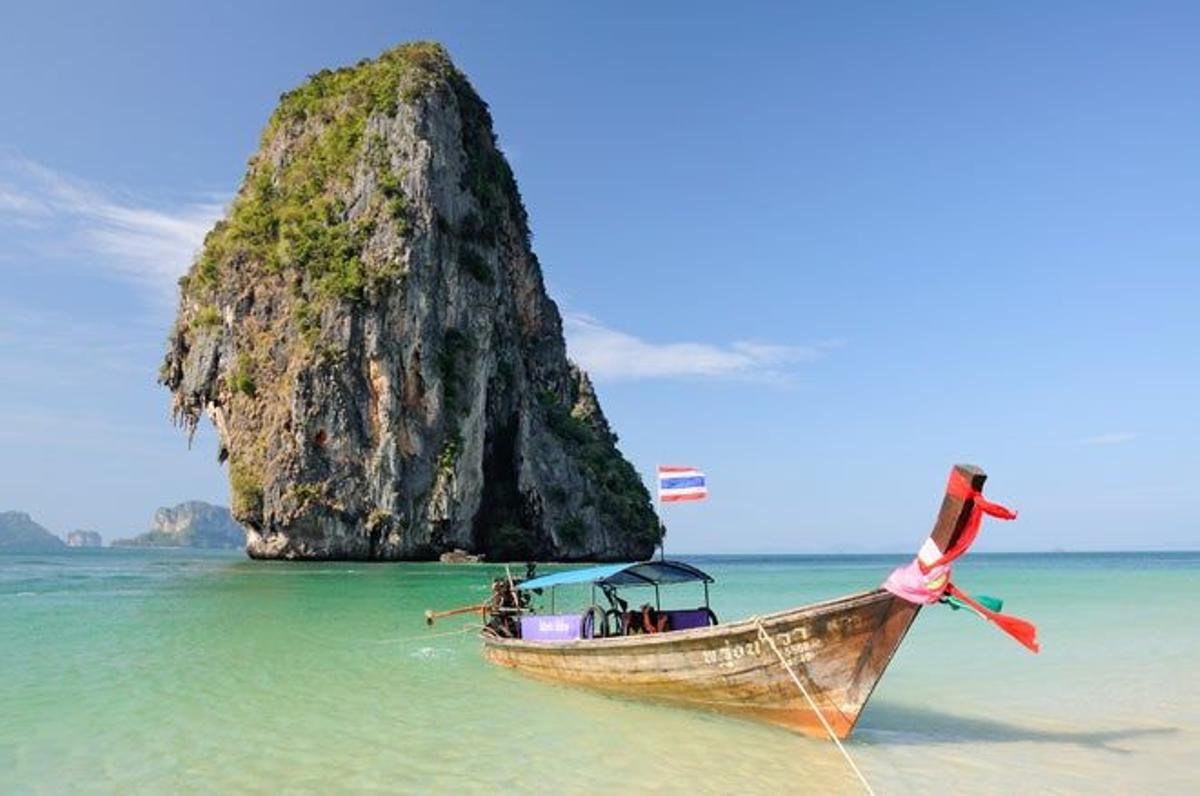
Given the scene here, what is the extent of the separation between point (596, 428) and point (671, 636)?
267 feet

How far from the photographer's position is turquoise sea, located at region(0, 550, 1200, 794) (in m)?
8.81

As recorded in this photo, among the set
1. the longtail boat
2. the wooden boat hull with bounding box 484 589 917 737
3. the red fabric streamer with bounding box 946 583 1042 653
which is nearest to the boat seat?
the longtail boat

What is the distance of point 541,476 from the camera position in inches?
2554

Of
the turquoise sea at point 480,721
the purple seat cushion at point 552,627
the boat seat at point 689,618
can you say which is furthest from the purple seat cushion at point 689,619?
the turquoise sea at point 480,721

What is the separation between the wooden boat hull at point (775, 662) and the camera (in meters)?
9.59

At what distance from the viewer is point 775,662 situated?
10.3 meters

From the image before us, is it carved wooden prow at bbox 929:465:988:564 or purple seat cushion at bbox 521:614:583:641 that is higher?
carved wooden prow at bbox 929:465:988:564

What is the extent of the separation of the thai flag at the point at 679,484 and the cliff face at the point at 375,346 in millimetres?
43760

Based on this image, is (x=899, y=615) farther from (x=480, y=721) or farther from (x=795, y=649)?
(x=480, y=721)

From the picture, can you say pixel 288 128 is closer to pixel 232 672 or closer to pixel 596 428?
pixel 596 428

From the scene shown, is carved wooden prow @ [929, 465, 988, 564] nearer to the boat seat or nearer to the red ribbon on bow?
the red ribbon on bow

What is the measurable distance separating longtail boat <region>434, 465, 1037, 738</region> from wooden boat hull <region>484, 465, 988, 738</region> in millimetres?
12

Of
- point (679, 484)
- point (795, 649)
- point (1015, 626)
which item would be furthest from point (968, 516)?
point (679, 484)

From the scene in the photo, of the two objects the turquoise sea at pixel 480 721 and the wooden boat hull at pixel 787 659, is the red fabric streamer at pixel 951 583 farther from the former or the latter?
the turquoise sea at pixel 480 721
